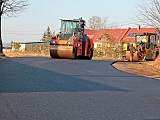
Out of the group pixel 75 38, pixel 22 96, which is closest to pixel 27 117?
pixel 22 96

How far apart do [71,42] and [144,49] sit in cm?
764

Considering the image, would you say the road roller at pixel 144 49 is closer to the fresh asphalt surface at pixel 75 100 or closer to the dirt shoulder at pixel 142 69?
the dirt shoulder at pixel 142 69

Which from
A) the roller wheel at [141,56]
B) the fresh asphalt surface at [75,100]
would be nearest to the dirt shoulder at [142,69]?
the fresh asphalt surface at [75,100]

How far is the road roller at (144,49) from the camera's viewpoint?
32.0m

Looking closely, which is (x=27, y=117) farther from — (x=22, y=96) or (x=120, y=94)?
(x=120, y=94)

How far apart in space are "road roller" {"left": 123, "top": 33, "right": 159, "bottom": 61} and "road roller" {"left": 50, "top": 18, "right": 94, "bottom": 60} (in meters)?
3.80

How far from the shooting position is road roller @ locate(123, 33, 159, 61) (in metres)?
32.0

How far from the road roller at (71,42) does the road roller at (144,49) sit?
380 centimetres

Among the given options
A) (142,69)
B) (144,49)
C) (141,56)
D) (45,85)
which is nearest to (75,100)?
(45,85)

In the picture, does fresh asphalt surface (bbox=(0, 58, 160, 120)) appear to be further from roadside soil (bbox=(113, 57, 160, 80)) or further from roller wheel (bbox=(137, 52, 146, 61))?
roller wheel (bbox=(137, 52, 146, 61))

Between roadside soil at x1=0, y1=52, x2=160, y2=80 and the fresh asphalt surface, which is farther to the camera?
roadside soil at x1=0, y1=52, x2=160, y2=80

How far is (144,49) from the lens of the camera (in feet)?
107

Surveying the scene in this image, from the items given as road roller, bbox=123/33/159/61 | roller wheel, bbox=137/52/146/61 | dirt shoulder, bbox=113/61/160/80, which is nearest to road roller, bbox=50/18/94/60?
road roller, bbox=123/33/159/61

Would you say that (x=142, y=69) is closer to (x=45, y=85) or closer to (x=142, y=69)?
(x=142, y=69)
